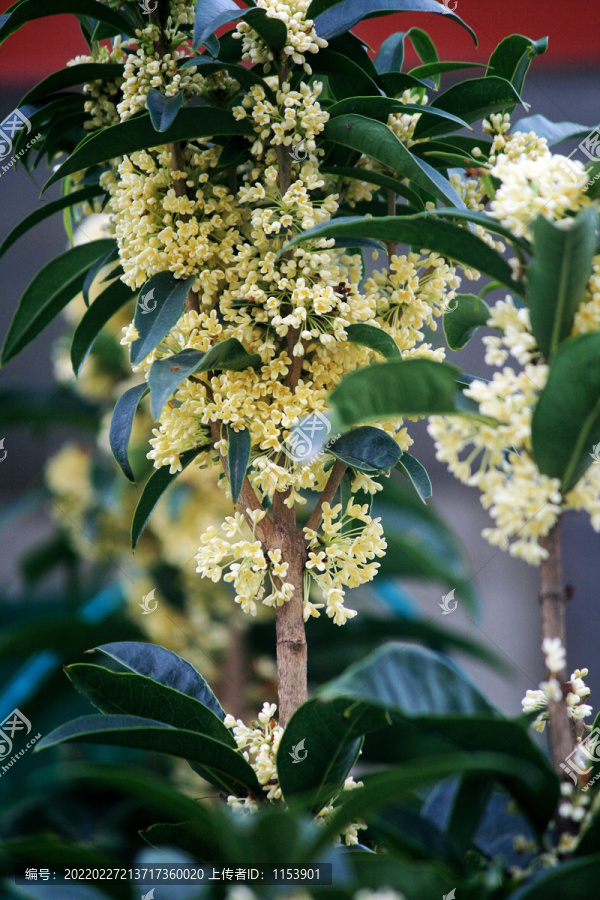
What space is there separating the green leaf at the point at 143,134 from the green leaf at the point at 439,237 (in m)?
0.16

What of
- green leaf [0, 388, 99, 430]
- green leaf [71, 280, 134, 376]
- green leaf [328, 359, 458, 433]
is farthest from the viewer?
green leaf [0, 388, 99, 430]

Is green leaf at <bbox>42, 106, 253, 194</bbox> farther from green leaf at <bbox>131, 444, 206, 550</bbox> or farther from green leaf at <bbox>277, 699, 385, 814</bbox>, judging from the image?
green leaf at <bbox>277, 699, 385, 814</bbox>

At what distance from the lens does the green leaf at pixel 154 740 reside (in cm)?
49

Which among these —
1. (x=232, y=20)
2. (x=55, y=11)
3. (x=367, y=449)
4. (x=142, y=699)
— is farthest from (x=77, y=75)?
(x=142, y=699)

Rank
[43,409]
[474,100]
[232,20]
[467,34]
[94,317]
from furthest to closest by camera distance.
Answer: [43,409] → [467,34] → [94,317] → [474,100] → [232,20]

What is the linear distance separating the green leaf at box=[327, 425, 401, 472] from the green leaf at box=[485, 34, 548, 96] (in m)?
0.30

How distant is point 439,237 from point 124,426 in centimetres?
28

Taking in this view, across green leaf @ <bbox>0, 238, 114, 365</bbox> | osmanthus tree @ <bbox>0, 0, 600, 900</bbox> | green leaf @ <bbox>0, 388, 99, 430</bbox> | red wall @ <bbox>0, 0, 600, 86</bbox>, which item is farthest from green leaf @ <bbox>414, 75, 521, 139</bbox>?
green leaf @ <bbox>0, 388, 99, 430</bbox>

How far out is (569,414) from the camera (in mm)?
426

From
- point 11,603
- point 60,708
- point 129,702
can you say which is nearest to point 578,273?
point 129,702

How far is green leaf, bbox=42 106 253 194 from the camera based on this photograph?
56 centimetres

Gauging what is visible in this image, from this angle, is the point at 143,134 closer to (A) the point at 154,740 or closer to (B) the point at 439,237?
(B) the point at 439,237

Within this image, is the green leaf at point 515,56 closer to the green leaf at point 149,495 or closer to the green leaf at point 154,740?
the green leaf at point 149,495

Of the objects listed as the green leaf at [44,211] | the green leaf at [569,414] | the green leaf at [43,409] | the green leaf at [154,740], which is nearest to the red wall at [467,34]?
the green leaf at [43,409]
